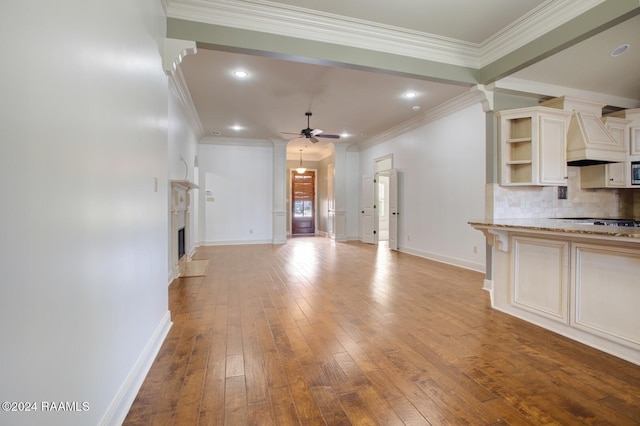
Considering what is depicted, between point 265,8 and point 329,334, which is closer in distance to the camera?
point 329,334

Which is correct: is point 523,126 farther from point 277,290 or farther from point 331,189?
point 331,189

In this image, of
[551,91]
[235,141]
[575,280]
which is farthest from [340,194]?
[575,280]

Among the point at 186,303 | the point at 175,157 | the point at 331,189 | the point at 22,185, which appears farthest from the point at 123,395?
the point at 331,189

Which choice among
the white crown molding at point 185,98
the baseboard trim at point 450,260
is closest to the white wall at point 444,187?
the baseboard trim at point 450,260

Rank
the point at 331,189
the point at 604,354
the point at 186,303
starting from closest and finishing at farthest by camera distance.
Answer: the point at 604,354 → the point at 186,303 → the point at 331,189

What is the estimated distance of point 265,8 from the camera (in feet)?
9.68

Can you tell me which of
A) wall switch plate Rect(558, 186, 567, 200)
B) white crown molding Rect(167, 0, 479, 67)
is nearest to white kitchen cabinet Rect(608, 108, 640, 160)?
wall switch plate Rect(558, 186, 567, 200)

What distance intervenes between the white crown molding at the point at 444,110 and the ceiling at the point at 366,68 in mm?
124

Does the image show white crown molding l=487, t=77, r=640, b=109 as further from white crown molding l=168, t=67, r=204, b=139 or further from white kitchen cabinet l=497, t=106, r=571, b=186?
white crown molding l=168, t=67, r=204, b=139

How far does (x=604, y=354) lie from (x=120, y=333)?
3.28 metres

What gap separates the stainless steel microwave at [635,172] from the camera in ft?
14.4

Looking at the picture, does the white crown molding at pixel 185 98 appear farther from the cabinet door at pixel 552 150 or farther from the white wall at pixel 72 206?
the cabinet door at pixel 552 150

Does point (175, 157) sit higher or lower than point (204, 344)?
higher

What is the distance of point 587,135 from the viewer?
390 cm
